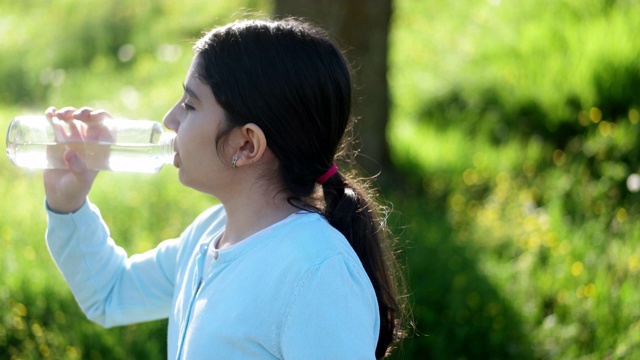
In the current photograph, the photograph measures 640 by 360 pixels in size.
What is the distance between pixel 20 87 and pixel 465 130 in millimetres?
3915

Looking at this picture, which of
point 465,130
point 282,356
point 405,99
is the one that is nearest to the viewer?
point 282,356

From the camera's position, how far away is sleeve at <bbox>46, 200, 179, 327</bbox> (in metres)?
2.22

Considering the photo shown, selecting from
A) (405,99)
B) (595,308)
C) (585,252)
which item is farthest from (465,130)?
(595,308)

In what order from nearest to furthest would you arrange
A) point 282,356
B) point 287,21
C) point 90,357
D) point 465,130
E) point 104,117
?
point 282,356 < point 287,21 < point 104,117 < point 90,357 < point 465,130

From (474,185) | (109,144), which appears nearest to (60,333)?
(109,144)

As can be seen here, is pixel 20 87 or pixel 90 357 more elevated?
pixel 90 357

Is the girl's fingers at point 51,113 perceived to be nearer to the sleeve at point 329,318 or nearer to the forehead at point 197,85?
the forehead at point 197,85

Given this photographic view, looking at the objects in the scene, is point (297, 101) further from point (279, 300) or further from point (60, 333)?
point (60, 333)

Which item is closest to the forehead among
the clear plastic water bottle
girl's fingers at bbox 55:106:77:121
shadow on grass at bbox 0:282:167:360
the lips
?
the lips

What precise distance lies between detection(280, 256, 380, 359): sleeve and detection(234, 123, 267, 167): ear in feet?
0.85

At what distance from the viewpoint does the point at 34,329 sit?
3.56m

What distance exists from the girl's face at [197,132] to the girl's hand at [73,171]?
1.02 ft

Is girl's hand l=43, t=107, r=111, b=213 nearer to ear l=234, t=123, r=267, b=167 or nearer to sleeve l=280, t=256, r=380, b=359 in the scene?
ear l=234, t=123, r=267, b=167

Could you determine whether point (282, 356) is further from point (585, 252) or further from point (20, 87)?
point (20, 87)
